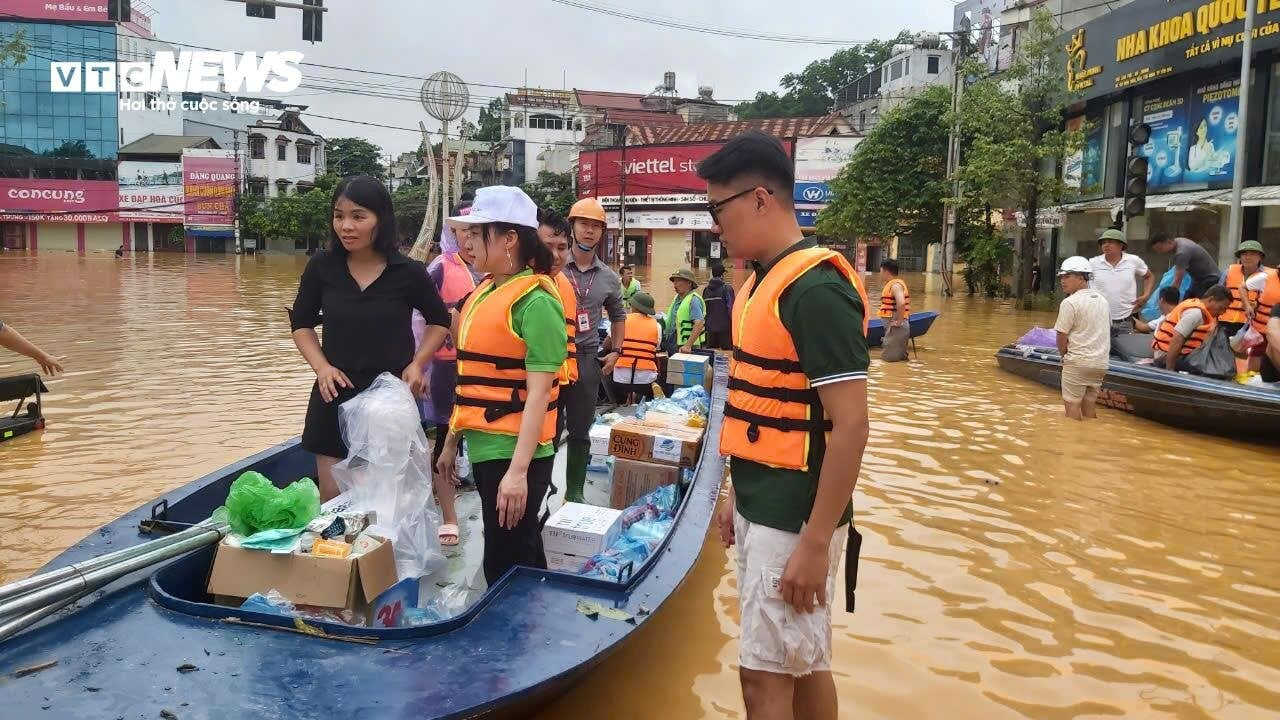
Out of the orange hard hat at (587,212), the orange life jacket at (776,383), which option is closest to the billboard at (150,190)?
the orange hard hat at (587,212)

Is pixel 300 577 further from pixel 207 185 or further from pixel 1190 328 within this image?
pixel 207 185

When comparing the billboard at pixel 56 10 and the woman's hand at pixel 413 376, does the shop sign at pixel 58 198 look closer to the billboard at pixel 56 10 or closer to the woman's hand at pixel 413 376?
the billboard at pixel 56 10

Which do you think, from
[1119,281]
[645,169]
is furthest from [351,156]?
[1119,281]

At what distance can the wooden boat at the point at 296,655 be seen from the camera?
84.4 inches

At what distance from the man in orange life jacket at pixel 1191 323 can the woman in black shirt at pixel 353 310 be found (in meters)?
7.70

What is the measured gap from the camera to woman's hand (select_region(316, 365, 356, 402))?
3.37m

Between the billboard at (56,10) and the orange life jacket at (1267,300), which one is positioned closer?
the orange life jacket at (1267,300)

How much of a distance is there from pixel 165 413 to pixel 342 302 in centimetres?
605

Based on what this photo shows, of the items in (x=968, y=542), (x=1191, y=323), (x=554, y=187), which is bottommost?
(x=968, y=542)

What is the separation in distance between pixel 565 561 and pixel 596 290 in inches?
84.3

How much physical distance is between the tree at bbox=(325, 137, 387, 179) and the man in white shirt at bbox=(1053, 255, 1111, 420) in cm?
6004

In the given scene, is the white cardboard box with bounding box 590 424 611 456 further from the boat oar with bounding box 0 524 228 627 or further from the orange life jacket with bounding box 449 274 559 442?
the boat oar with bounding box 0 524 228 627

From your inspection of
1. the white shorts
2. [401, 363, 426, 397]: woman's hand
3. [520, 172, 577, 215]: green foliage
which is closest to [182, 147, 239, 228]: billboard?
[520, 172, 577, 215]: green foliage

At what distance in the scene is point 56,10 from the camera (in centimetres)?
5266
